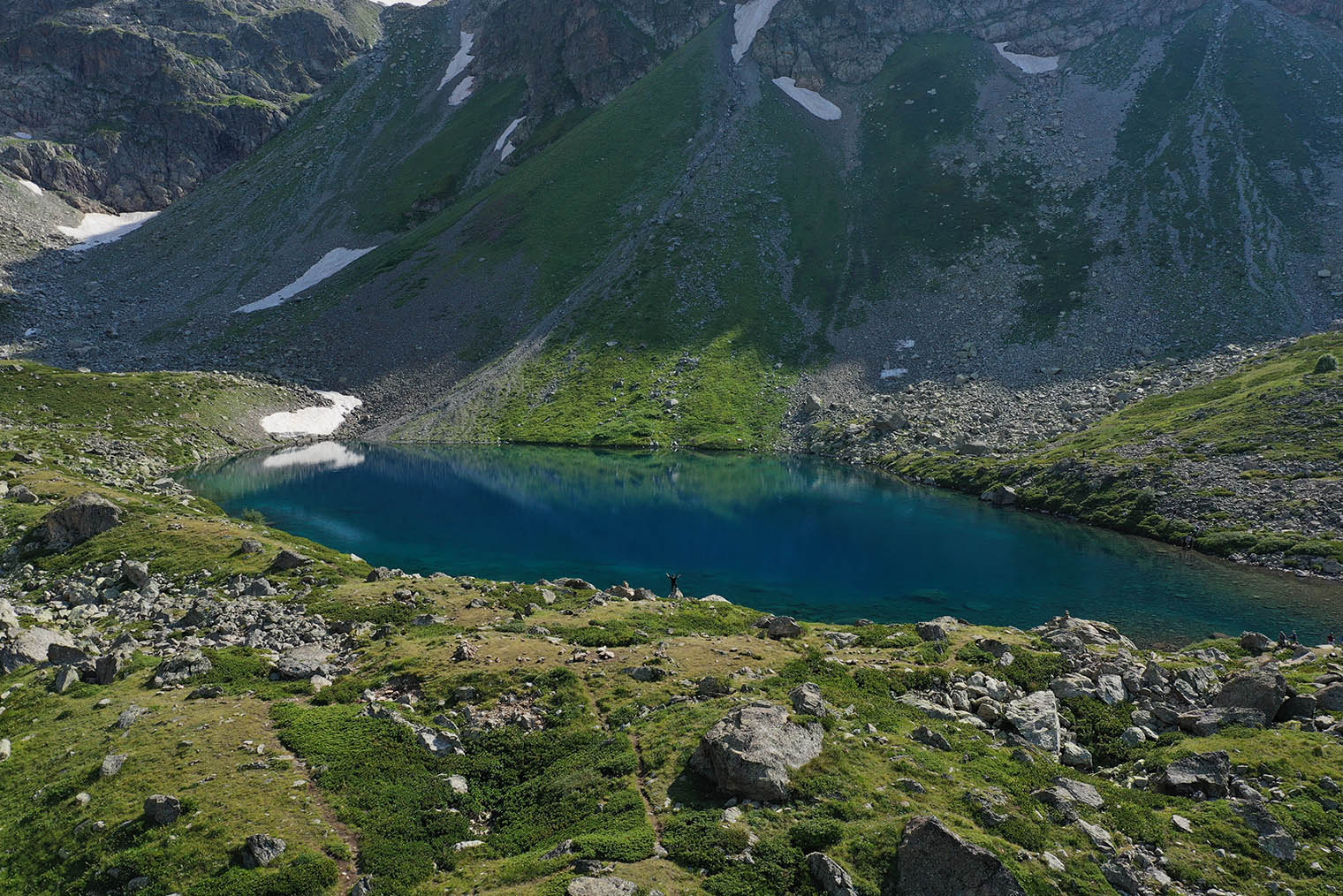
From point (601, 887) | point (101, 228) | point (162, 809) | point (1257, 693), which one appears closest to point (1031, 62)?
point (1257, 693)

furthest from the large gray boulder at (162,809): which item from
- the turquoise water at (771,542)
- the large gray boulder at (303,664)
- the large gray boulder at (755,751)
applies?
the turquoise water at (771,542)

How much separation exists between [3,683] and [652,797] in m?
21.2

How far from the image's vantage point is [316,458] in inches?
3711

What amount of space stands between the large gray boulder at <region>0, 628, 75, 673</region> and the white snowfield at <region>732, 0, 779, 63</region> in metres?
184

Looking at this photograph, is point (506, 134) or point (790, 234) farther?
point (506, 134)

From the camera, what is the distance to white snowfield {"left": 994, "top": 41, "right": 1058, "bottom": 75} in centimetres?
15425

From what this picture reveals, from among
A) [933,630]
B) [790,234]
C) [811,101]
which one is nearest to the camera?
[933,630]

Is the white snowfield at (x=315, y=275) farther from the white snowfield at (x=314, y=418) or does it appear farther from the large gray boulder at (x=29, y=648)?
the large gray boulder at (x=29, y=648)

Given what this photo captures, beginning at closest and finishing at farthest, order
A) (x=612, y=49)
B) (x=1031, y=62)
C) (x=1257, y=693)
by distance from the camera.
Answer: (x=1257, y=693)
(x=1031, y=62)
(x=612, y=49)

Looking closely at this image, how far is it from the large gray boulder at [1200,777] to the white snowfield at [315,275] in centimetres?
15961

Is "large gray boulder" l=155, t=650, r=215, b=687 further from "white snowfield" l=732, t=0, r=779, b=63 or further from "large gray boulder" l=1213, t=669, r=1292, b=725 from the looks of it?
"white snowfield" l=732, t=0, r=779, b=63

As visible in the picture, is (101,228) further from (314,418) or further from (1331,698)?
(1331,698)

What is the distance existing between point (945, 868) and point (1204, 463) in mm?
62206

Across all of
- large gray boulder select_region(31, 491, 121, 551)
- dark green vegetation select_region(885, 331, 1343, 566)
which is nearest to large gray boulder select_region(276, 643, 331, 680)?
large gray boulder select_region(31, 491, 121, 551)
